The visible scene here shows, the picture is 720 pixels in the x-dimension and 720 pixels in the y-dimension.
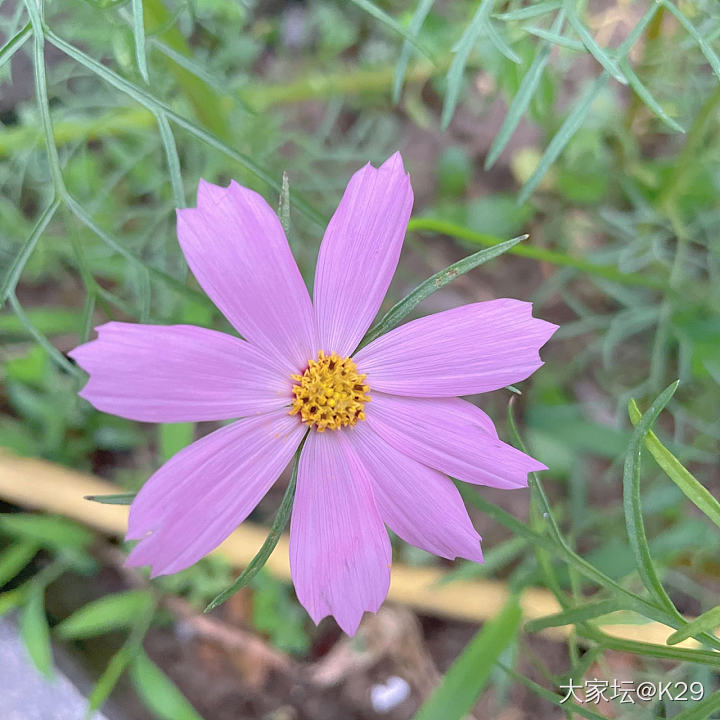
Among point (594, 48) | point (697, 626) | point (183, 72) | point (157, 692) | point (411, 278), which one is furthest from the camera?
point (411, 278)

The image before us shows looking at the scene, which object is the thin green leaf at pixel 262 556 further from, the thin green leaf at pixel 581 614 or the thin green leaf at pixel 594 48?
the thin green leaf at pixel 594 48

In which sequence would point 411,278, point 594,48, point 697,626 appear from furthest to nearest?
point 411,278 < point 594,48 < point 697,626

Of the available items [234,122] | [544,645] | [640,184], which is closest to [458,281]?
[640,184]

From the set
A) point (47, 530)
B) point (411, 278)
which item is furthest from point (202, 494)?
point (411, 278)

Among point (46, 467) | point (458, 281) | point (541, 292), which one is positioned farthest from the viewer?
point (458, 281)

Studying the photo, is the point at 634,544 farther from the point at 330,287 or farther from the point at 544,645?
the point at 544,645

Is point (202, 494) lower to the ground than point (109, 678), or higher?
higher

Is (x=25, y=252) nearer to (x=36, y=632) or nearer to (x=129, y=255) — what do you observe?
(x=129, y=255)
